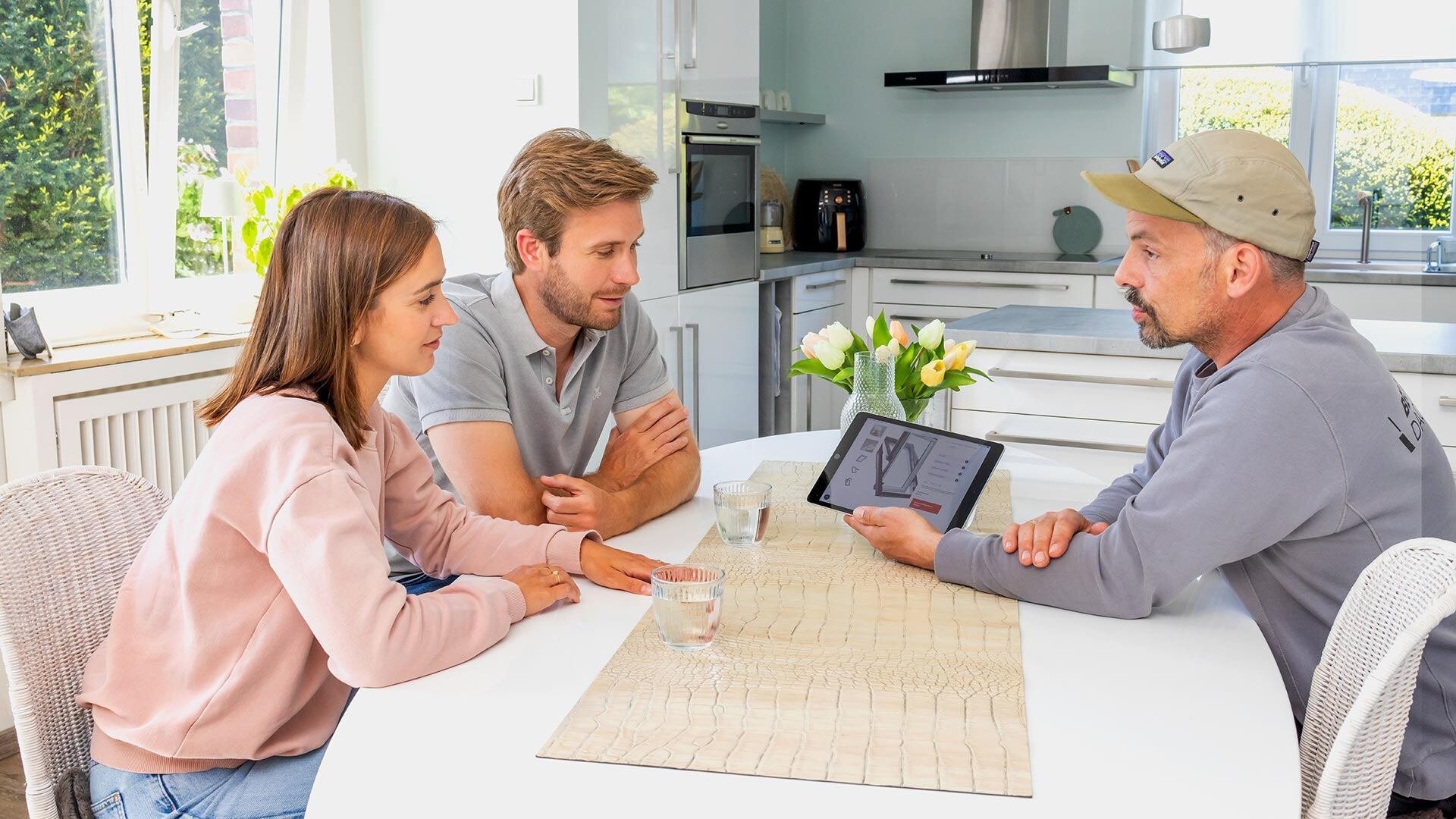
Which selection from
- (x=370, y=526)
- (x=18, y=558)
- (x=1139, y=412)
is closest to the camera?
(x=370, y=526)

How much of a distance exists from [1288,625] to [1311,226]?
47cm

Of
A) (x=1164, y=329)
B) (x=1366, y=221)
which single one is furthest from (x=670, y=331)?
(x=1366, y=221)

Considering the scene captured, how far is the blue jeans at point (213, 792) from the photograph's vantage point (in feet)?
4.11

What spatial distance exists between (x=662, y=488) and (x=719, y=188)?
8.46 ft

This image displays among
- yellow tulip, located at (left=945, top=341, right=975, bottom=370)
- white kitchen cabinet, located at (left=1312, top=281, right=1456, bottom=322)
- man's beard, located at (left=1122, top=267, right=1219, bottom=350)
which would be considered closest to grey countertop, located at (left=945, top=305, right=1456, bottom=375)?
yellow tulip, located at (left=945, top=341, right=975, bottom=370)

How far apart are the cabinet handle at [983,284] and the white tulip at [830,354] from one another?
3.02 m

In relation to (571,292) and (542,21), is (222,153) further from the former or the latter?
(571,292)

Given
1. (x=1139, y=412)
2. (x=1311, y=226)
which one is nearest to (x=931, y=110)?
(x=1139, y=412)

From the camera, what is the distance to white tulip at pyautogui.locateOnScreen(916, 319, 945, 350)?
1941mm

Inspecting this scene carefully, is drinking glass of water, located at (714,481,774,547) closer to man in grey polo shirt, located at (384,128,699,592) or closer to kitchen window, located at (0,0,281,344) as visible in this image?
man in grey polo shirt, located at (384,128,699,592)

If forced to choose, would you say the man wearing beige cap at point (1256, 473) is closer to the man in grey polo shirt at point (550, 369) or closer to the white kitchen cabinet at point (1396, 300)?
the man in grey polo shirt at point (550, 369)

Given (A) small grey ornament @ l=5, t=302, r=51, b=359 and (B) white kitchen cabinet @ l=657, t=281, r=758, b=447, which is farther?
(B) white kitchen cabinet @ l=657, t=281, r=758, b=447

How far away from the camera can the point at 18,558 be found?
4.37ft

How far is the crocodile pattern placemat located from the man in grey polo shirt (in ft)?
1.15
